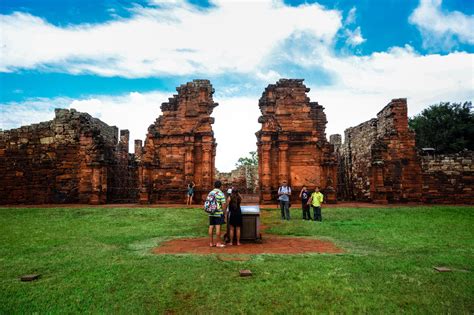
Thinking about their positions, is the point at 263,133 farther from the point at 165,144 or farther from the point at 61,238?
the point at 61,238

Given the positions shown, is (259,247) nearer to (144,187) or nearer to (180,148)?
(180,148)

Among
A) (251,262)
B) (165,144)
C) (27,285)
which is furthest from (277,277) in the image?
(165,144)

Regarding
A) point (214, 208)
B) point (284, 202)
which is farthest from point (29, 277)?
point (284, 202)

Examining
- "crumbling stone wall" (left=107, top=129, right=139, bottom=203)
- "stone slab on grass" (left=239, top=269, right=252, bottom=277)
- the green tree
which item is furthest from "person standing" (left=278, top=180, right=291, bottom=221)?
the green tree

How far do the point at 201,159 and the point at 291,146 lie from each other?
5.55 m

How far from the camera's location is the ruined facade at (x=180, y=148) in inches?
774

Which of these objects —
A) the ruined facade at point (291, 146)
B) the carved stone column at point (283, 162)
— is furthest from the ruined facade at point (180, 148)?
the carved stone column at point (283, 162)

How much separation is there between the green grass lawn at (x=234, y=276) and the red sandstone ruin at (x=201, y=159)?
9.03 m

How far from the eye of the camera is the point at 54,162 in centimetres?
2050

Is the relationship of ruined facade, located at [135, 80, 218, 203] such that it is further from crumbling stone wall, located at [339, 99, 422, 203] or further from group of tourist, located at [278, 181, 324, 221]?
crumbling stone wall, located at [339, 99, 422, 203]

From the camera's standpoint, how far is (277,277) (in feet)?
18.6

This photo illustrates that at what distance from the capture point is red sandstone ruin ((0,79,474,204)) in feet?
64.1

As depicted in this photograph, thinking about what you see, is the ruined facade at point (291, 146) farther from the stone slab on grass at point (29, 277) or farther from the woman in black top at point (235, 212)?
the stone slab on grass at point (29, 277)

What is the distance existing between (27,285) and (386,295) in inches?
227
